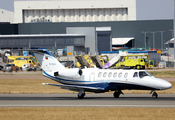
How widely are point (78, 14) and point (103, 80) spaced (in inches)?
5651

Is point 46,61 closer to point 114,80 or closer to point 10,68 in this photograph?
point 114,80

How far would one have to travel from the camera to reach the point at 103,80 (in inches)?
1042

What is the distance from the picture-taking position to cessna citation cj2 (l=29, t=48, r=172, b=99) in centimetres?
2525

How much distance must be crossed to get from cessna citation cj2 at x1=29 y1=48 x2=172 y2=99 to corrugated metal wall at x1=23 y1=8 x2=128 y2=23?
139143mm

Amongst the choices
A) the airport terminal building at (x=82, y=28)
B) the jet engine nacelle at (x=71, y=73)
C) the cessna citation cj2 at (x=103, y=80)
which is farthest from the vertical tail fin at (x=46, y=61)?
the airport terminal building at (x=82, y=28)

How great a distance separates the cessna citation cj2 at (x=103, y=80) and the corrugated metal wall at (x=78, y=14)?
139 meters

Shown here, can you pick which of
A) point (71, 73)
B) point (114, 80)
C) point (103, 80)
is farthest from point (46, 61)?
point (114, 80)

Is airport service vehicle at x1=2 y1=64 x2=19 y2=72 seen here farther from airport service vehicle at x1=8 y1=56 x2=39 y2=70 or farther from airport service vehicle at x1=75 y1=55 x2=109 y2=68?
airport service vehicle at x1=75 y1=55 x2=109 y2=68

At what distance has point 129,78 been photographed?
84.6 feet
